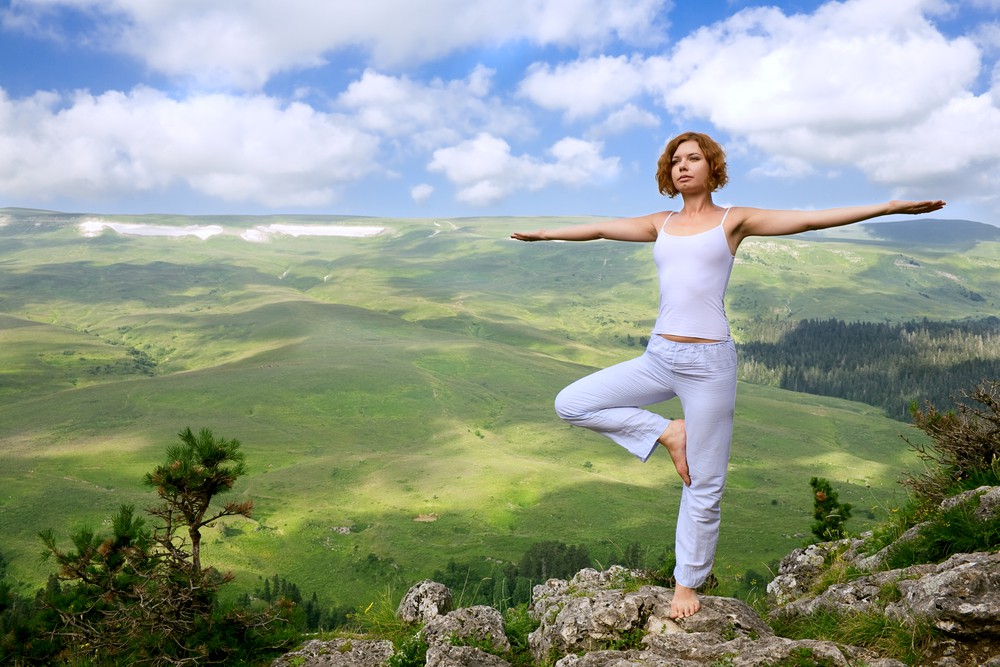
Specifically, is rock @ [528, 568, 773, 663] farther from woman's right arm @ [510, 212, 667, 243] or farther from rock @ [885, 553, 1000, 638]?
woman's right arm @ [510, 212, 667, 243]

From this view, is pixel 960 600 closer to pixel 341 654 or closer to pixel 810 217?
pixel 810 217

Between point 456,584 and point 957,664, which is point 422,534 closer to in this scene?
point 456,584

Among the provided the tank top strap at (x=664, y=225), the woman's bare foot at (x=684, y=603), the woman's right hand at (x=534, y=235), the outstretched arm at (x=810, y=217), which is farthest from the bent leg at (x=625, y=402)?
the woman's right hand at (x=534, y=235)

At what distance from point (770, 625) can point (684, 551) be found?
92.7 inches

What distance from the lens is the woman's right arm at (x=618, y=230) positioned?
8.98 metres

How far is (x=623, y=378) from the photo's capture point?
8.57 m

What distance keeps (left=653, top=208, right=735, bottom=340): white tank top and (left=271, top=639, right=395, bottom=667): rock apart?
5.97m

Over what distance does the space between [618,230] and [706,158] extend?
Answer: 4.64 ft

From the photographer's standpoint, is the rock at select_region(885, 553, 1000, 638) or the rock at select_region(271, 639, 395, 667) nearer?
the rock at select_region(885, 553, 1000, 638)

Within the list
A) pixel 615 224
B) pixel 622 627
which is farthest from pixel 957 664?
pixel 615 224

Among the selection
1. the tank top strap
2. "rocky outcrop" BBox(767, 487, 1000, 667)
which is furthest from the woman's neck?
"rocky outcrop" BBox(767, 487, 1000, 667)

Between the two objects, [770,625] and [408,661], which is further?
[770,625]

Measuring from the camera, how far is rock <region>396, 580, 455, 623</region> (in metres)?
10.9

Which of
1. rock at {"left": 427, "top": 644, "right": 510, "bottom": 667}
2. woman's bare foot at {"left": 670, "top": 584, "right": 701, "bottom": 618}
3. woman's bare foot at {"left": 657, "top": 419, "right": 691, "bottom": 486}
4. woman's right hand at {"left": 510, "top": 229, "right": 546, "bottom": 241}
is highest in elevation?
woman's right hand at {"left": 510, "top": 229, "right": 546, "bottom": 241}
